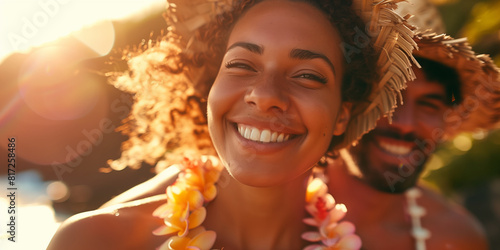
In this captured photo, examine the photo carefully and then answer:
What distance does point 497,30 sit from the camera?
4969mm

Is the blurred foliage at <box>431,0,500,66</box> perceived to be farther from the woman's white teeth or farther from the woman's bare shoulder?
the woman's bare shoulder

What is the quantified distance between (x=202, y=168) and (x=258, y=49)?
0.86 m

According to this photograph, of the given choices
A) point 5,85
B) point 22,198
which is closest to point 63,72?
point 5,85

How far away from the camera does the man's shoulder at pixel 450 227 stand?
306cm

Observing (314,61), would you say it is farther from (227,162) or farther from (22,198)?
(22,198)

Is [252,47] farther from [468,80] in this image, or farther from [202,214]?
[468,80]

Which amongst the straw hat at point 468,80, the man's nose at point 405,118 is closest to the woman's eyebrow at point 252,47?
the straw hat at point 468,80

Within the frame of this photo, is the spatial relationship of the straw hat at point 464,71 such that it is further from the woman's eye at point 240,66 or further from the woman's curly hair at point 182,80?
the woman's eye at point 240,66

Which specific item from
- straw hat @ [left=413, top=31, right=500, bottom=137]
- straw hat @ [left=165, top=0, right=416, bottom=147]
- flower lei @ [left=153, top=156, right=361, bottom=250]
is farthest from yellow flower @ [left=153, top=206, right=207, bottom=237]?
straw hat @ [left=413, top=31, right=500, bottom=137]

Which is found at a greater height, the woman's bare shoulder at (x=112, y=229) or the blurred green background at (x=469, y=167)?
the blurred green background at (x=469, y=167)

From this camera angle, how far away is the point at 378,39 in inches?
85.1

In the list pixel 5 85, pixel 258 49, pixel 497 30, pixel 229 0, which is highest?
pixel 497 30

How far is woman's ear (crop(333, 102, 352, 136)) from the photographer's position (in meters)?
2.27

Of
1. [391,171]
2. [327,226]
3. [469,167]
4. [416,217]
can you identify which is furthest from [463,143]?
[327,226]
